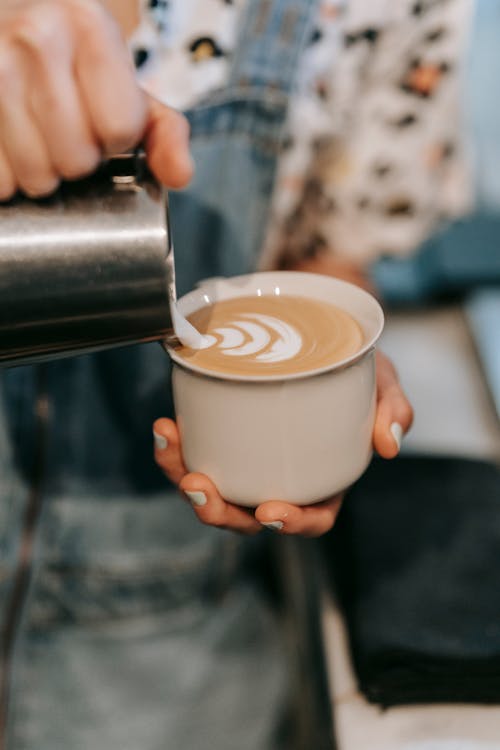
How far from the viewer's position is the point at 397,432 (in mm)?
544

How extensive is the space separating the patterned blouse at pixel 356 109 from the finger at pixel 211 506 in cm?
48

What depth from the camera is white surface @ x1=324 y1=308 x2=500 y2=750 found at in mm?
592

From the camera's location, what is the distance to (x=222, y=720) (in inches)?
33.9

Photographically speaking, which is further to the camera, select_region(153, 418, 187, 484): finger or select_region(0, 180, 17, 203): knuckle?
select_region(153, 418, 187, 484): finger

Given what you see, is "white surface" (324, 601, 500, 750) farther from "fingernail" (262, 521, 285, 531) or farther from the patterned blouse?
the patterned blouse

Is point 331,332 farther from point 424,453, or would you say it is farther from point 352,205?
point 352,205

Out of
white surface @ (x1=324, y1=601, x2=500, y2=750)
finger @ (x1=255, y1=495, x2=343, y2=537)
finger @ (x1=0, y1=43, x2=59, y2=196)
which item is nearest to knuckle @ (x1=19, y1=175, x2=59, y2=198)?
finger @ (x1=0, y1=43, x2=59, y2=196)

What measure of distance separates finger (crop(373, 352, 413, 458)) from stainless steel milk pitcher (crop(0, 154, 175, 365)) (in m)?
0.17

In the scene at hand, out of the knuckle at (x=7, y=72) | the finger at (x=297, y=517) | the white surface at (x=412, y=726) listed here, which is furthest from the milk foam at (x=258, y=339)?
the white surface at (x=412, y=726)

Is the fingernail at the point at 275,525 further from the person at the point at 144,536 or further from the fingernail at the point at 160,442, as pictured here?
the person at the point at 144,536

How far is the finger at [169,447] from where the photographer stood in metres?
0.55

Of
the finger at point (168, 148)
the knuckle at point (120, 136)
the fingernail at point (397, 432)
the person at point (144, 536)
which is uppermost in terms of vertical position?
the knuckle at point (120, 136)

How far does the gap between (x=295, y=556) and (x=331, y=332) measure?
1.52 ft

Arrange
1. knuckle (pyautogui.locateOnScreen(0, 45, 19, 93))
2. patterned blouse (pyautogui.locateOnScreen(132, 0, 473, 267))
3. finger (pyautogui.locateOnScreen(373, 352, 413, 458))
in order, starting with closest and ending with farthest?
knuckle (pyautogui.locateOnScreen(0, 45, 19, 93)) → finger (pyautogui.locateOnScreen(373, 352, 413, 458)) → patterned blouse (pyautogui.locateOnScreen(132, 0, 473, 267))
